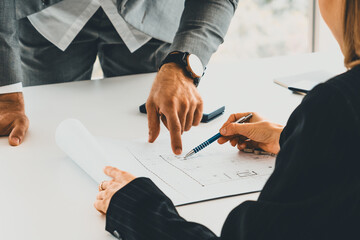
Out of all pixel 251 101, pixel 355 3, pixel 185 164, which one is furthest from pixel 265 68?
pixel 355 3

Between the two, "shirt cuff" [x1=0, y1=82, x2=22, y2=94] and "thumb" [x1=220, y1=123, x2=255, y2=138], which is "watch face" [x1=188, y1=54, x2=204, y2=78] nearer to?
"thumb" [x1=220, y1=123, x2=255, y2=138]

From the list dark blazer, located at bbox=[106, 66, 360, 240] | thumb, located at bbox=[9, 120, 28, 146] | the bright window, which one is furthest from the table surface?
the bright window

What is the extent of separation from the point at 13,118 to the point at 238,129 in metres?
0.60

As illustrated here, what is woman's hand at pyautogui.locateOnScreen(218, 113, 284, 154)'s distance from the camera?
995 mm

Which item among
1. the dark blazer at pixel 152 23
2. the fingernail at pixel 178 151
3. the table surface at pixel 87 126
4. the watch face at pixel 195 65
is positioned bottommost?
the table surface at pixel 87 126

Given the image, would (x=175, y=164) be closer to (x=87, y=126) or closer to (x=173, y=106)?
(x=173, y=106)

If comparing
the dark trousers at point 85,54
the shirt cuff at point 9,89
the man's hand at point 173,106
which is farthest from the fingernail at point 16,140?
the dark trousers at point 85,54

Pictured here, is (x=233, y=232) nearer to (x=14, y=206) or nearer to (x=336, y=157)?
(x=336, y=157)

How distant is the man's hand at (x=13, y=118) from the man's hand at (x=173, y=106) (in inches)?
13.1

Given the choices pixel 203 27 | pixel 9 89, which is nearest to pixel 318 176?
pixel 203 27

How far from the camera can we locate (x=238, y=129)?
3.35ft

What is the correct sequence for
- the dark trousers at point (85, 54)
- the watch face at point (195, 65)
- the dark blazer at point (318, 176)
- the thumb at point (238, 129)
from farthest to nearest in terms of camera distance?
the dark trousers at point (85, 54)
the watch face at point (195, 65)
the thumb at point (238, 129)
the dark blazer at point (318, 176)

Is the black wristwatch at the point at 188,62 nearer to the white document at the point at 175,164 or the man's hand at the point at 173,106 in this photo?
the man's hand at the point at 173,106

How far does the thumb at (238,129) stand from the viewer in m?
1.02
